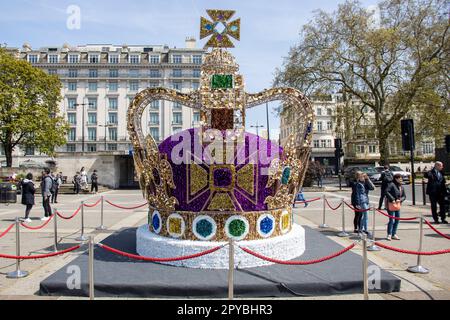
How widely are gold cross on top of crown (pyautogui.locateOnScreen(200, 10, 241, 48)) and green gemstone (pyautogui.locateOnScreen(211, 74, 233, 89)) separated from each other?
632 millimetres

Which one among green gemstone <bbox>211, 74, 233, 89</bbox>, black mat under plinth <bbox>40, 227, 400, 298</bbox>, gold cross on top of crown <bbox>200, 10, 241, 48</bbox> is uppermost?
gold cross on top of crown <bbox>200, 10, 241, 48</bbox>

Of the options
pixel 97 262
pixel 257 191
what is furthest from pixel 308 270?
pixel 97 262

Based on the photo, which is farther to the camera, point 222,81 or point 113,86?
point 113,86

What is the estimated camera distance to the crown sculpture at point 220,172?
6438mm

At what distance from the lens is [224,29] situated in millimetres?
6859

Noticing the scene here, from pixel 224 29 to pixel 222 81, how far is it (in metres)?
1.02

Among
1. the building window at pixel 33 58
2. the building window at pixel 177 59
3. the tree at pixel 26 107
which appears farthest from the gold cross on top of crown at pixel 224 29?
the building window at pixel 33 58

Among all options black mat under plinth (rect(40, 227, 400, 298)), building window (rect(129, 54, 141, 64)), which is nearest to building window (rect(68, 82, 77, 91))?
building window (rect(129, 54, 141, 64))

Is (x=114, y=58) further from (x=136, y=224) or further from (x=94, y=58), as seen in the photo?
(x=136, y=224)

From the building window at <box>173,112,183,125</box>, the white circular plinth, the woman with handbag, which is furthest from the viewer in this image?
the building window at <box>173,112,183,125</box>

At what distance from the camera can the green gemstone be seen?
675 centimetres

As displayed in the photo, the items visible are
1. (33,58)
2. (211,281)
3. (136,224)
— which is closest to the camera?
(211,281)

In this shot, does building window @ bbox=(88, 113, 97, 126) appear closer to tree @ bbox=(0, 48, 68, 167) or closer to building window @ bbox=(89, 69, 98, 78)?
building window @ bbox=(89, 69, 98, 78)

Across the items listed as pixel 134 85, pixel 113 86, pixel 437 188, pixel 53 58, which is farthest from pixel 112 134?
pixel 437 188
